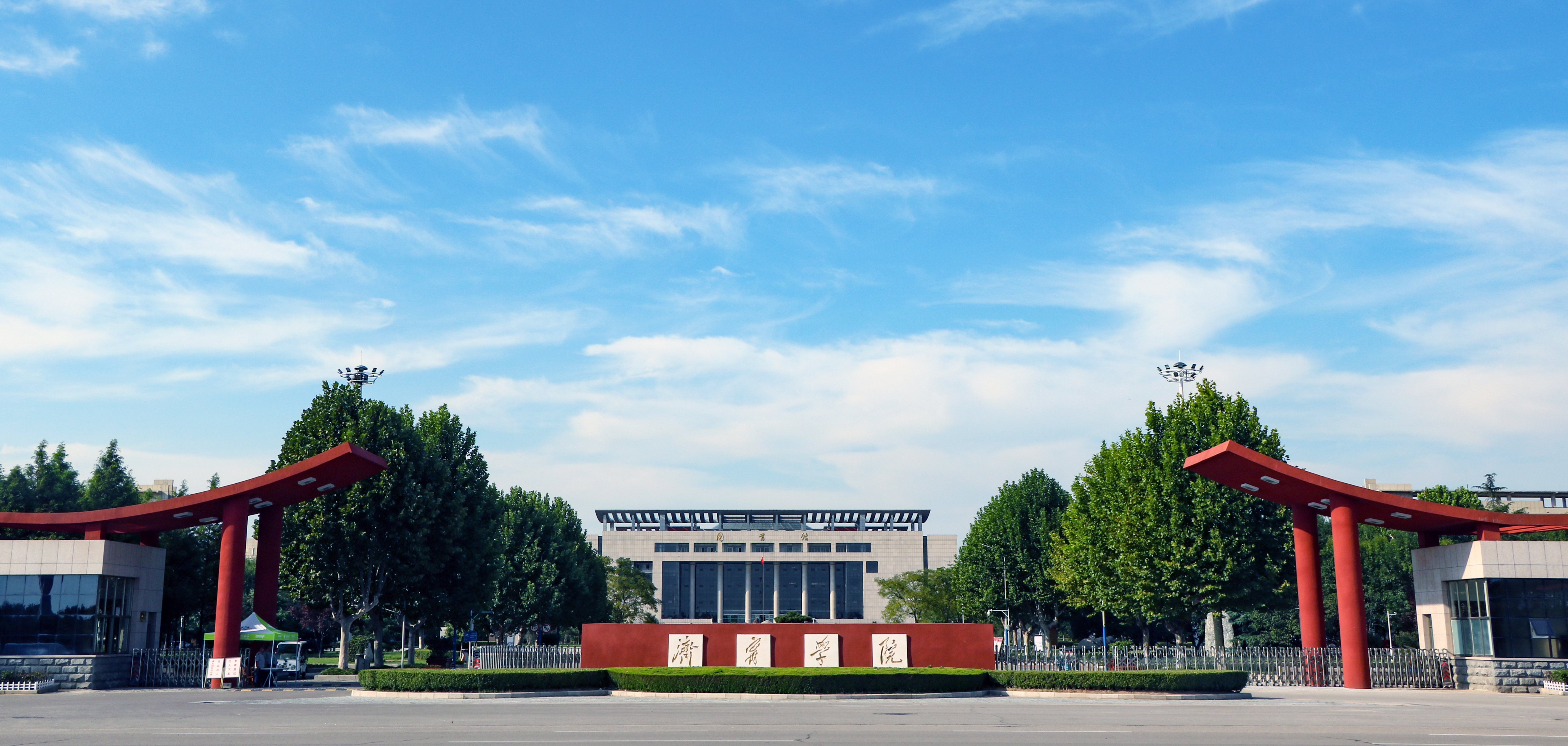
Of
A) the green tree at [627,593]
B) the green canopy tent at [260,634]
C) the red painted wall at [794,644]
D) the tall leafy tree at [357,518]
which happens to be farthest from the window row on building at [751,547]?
the red painted wall at [794,644]

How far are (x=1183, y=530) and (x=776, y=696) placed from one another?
20400 mm

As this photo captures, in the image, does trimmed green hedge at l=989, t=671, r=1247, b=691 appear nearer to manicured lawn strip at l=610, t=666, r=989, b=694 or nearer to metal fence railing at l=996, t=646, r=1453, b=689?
metal fence railing at l=996, t=646, r=1453, b=689

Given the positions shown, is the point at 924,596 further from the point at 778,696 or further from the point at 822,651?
the point at 778,696

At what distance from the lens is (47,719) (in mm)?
23875

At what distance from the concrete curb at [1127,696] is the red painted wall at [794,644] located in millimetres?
5252

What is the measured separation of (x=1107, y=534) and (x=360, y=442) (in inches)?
1218

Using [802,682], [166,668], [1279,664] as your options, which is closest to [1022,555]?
[1279,664]

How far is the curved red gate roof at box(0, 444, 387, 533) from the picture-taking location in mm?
36781

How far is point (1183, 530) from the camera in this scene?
143 feet

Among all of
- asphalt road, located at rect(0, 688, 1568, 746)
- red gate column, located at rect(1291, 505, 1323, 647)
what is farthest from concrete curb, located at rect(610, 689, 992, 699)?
red gate column, located at rect(1291, 505, 1323, 647)

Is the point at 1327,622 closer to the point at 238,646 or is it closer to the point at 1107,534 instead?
the point at 1107,534

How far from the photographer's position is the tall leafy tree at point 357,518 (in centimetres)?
4534

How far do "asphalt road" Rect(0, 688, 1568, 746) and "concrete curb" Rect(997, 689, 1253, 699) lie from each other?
0.47 metres

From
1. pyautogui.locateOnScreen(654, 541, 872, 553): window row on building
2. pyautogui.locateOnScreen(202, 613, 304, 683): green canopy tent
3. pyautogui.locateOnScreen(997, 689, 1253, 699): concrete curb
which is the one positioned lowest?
pyautogui.locateOnScreen(997, 689, 1253, 699): concrete curb
